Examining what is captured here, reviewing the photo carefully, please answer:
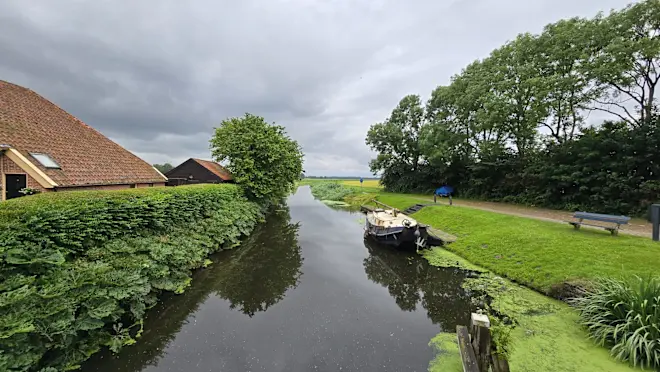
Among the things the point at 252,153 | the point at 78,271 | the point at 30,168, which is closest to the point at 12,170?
the point at 30,168

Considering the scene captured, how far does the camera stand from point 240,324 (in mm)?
7191

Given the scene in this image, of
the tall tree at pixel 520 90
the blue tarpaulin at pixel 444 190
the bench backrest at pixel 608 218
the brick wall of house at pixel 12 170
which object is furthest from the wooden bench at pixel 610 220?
the brick wall of house at pixel 12 170

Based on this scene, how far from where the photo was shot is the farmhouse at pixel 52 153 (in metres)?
9.95

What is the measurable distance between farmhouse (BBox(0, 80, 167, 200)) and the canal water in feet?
23.1

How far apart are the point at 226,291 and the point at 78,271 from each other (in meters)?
4.39

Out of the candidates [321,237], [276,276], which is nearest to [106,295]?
→ [276,276]

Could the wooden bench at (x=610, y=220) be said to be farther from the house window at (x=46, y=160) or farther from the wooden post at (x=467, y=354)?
the house window at (x=46, y=160)

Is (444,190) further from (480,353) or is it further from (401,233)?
(480,353)

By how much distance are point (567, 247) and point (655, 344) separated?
591 cm

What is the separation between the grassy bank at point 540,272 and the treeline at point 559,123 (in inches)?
298

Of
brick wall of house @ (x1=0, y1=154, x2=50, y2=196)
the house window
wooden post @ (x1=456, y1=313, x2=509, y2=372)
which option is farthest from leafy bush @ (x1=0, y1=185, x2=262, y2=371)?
wooden post @ (x1=456, y1=313, x2=509, y2=372)

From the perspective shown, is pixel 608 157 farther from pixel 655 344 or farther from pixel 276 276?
pixel 276 276

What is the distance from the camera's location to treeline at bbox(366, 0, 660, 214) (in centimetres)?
1569

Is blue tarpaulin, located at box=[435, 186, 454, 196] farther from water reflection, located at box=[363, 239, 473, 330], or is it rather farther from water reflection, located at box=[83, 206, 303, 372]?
water reflection, located at box=[83, 206, 303, 372]
